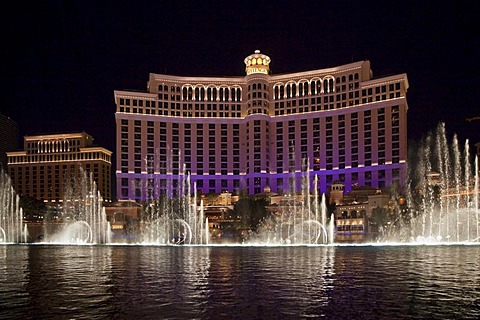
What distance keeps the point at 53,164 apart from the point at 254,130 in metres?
66.4

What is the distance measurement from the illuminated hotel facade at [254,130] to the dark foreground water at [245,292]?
329 feet

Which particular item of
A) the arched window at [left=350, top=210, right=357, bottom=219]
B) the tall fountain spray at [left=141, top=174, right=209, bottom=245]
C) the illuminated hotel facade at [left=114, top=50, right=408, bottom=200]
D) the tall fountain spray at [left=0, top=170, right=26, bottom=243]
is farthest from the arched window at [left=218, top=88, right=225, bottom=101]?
the tall fountain spray at [left=0, top=170, right=26, bottom=243]

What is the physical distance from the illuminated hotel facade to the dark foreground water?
3952 inches

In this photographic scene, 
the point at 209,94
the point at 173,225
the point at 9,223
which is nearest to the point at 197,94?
the point at 209,94

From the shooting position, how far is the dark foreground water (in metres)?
14.1

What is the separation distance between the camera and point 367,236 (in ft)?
226

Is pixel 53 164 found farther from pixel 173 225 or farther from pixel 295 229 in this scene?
pixel 295 229

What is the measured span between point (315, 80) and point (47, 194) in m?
90.0

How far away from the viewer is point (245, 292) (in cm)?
1781

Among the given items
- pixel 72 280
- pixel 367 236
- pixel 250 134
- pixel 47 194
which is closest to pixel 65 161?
pixel 47 194

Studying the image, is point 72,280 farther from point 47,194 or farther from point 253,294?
point 47,194

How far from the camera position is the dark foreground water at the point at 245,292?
14125mm

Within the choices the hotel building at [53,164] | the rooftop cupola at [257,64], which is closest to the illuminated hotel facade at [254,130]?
the rooftop cupola at [257,64]

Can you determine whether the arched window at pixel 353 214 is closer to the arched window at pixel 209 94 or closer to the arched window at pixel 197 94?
the arched window at pixel 209 94
